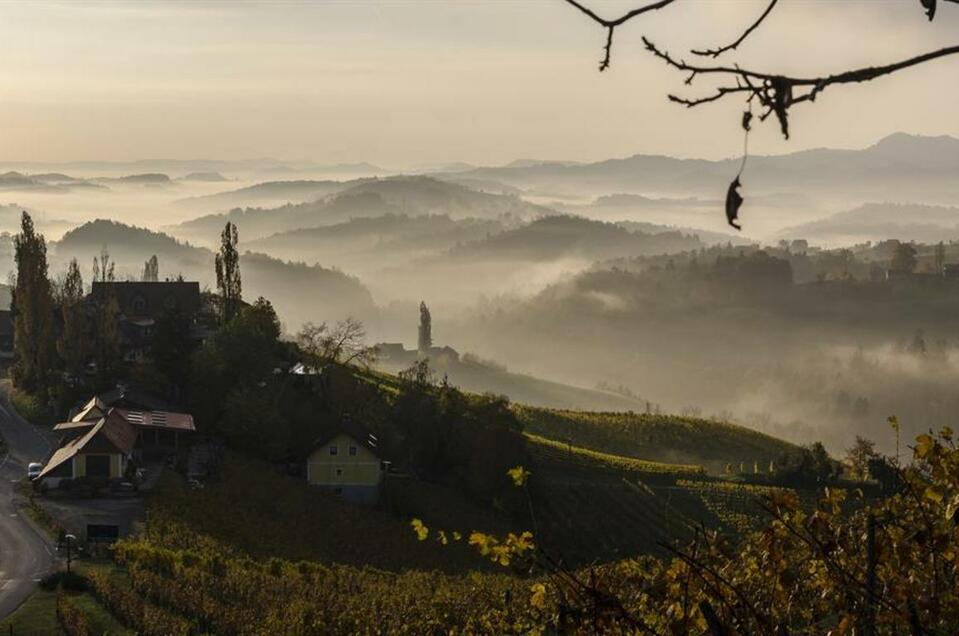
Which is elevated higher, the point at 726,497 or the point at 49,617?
the point at 49,617

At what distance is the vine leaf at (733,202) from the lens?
400cm

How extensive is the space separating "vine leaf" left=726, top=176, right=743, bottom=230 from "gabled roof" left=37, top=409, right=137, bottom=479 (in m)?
40.3

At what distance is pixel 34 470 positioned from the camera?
1703 inches

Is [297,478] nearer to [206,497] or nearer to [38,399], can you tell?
[206,497]

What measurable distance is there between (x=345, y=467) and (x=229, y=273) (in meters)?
16.9

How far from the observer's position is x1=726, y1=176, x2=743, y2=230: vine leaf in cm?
400

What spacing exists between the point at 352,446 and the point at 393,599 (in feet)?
76.2

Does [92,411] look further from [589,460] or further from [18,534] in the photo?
[589,460]

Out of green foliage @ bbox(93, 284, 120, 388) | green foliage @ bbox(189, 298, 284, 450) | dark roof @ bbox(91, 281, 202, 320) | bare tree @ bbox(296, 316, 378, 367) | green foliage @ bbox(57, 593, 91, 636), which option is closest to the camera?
green foliage @ bbox(57, 593, 91, 636)

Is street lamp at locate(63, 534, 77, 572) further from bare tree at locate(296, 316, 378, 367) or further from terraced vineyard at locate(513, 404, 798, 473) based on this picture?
terraced vineyard at locate(513, 404, 798, 473)

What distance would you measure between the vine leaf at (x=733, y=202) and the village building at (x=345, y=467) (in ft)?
148

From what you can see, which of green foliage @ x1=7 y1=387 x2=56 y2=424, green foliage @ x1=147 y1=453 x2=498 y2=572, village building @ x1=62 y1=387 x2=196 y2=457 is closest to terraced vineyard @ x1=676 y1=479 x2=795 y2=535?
green foliage @ x1=147 y1=453 x2=498 y2=572

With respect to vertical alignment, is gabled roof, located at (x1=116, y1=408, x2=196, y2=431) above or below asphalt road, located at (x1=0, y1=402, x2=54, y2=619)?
above

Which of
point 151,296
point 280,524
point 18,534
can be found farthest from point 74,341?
point 18,534
